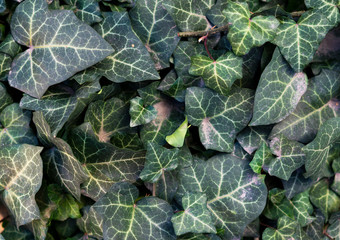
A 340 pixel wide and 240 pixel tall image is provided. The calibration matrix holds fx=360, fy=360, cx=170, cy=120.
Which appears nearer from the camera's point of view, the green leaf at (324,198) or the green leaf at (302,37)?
the green leaf at (302,37)

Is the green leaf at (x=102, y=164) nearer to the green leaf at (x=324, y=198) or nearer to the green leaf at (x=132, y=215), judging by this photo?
the green leaf at (x=132, y=215)

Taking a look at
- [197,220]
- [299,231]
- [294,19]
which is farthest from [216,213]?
[294,19]

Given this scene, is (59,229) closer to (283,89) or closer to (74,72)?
(74,72)

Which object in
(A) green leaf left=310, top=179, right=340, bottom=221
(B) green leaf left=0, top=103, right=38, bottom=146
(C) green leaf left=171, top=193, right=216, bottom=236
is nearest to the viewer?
(C) green leaf left=171, top=193, right=216, bottom=236

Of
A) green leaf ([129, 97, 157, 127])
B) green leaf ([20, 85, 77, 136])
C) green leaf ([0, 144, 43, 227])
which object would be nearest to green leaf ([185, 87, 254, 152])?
green leaf ([129, 97, 157, 127])

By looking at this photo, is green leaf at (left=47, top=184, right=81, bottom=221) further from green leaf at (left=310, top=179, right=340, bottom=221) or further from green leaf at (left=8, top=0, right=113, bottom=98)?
green leaf at (left=310, top=179, right=340, bottom=221)

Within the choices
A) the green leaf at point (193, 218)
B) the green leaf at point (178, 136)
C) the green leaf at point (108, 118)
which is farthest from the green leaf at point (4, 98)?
the green leaf at point (193, 218)

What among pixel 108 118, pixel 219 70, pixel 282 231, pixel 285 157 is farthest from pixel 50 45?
pixel 282 231
